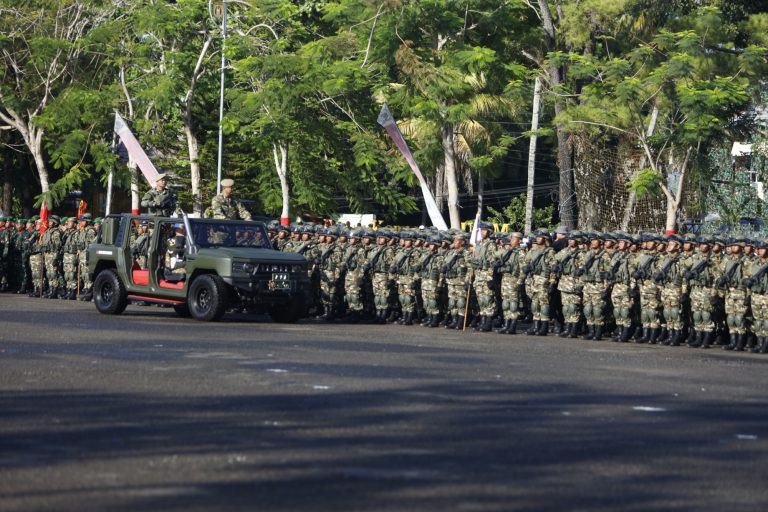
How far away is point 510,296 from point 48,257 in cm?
1210

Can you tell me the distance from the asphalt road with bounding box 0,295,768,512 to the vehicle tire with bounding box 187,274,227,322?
13.5 feet

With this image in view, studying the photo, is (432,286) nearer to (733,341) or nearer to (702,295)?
(702,295)

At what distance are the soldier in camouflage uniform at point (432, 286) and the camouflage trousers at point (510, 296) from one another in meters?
1.57

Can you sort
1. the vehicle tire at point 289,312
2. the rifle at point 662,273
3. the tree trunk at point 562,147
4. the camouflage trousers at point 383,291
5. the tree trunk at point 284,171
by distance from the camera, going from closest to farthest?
the rifle at point 662,273, the vehicle tire at point 289,312, the camouflage trousers at point 383,291, the tree trunk at point 284,171, the tree trunk at point 562,147

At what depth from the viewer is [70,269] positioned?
3095cm

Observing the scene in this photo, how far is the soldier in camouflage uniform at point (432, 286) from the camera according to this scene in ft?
83.5

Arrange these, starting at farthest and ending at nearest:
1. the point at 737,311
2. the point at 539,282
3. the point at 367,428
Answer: the point at 539,282, the point at 737,311, the point at 367,428

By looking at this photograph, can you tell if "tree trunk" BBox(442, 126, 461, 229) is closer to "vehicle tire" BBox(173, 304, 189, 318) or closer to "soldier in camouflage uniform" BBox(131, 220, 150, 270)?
"vehicle tire" BBox(173, 304, 189, 318)

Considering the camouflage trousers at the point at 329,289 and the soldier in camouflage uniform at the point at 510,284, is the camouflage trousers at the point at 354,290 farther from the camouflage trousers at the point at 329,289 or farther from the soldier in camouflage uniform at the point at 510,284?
the soldier in camouflage uniform at the point at 510,284

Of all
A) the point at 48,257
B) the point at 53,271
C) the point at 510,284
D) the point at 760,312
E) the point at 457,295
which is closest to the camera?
the point at 760,312

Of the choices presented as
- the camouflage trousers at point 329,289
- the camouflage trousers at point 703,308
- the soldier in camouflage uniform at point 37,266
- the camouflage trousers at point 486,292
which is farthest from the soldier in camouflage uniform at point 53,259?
the camouflage trousers at point 703,308

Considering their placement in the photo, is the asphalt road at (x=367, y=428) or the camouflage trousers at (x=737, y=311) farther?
the camouflage trousers at (x=737, y=311)

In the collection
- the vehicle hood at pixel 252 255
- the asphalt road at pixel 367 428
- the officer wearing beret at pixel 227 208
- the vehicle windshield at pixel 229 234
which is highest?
the officer wearing beret at pixel 227 208

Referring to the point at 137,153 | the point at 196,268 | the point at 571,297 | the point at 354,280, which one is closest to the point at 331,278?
the point at 354,280
